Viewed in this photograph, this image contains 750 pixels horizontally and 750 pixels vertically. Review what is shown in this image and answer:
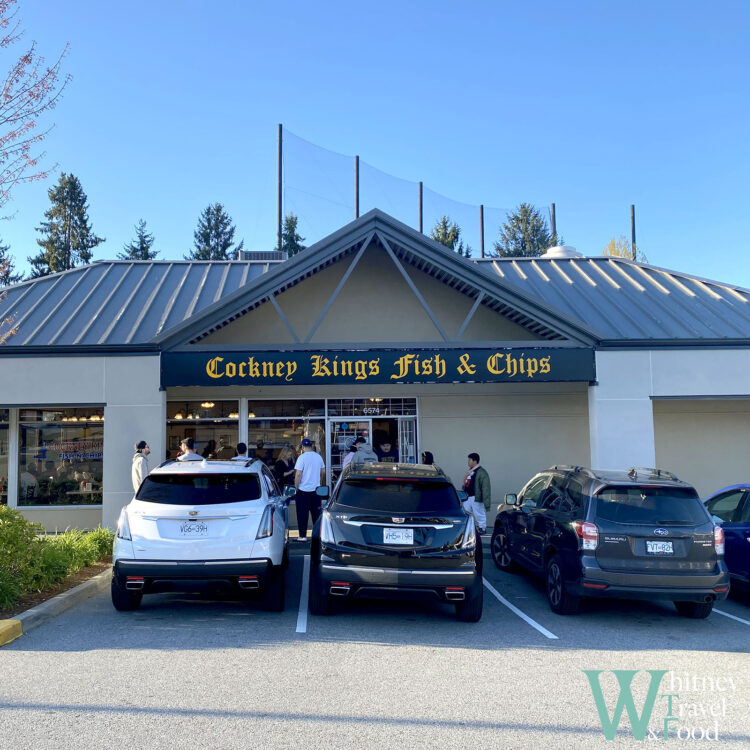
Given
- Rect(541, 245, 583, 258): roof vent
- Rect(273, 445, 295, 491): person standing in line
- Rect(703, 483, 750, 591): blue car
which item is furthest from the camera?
Rect(541, 245, 583, 258): roof vent

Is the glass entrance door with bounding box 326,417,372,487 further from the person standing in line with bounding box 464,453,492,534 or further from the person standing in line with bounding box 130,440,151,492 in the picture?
the person standing in line with bounding box 130,440,151,492

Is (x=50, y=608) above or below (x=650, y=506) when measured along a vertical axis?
below

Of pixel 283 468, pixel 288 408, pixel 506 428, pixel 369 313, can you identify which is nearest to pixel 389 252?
pixel 369 313

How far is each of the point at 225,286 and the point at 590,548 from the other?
36.8 ft

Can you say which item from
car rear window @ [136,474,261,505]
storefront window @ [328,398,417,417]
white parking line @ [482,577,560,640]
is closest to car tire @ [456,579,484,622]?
white parking line @ [482,577,560,640]

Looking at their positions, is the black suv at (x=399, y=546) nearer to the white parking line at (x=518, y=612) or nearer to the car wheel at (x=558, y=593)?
the white parking line at (x=518, y=612)

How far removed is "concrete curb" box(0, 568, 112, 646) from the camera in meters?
6.86

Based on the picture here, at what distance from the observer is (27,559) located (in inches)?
327

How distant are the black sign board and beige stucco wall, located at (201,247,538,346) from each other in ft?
8.46

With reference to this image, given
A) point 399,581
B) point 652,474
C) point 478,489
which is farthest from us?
point 478,489

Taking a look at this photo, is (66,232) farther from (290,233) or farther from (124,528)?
(124,528)

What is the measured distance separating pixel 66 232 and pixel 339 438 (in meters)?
44.4

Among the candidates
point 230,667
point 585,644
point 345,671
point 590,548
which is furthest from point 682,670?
point 230,667

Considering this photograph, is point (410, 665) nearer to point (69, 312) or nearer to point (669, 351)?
point (669, 351)
